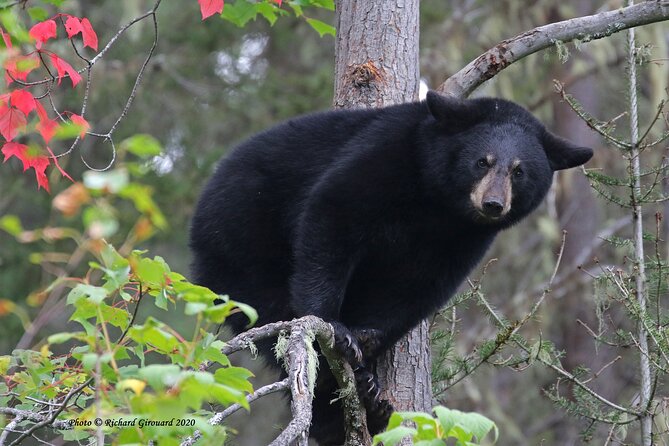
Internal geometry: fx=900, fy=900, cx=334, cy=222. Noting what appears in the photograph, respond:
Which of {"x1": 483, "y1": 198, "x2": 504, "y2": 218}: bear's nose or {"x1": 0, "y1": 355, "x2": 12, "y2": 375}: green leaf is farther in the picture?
{"x1": 483, "y1": 198, "x2": 504, "y2": 218}: bear's nose

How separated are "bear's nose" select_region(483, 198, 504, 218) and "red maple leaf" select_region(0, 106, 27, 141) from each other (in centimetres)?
263

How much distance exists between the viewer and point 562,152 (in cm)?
588

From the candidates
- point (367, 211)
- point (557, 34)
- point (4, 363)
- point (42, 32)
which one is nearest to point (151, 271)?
point (4, 363)

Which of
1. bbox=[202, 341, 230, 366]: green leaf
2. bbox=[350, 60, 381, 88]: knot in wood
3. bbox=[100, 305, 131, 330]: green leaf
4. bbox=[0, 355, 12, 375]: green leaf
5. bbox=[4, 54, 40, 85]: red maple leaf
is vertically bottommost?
bbox=[0, 355, 12, 375]: green leaf

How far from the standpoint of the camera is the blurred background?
40.9 feet

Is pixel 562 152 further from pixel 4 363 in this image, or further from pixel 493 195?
pixel 4 363

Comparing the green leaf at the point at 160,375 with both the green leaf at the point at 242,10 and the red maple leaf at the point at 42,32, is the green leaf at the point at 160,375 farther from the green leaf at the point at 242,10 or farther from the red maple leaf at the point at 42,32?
the green leaf at the point at 242,10

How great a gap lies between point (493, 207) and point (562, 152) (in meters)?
0.88

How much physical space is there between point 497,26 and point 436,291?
8389 mm

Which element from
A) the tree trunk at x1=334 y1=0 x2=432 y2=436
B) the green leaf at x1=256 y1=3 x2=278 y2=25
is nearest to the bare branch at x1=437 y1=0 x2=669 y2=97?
the tree trunk at x1=334 y1=0 x2=432 y2=436

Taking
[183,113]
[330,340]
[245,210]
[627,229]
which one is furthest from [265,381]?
[330,340]

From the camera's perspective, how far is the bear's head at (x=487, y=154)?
5578mm

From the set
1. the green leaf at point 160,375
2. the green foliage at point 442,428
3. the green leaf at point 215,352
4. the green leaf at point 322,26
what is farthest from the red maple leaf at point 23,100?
the green leaf at point 322,26

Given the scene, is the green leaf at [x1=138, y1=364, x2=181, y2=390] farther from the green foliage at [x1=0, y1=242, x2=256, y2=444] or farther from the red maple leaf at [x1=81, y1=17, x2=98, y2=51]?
the red maple leaf at [x1=81, y1=17, x2=98, y2=51]
